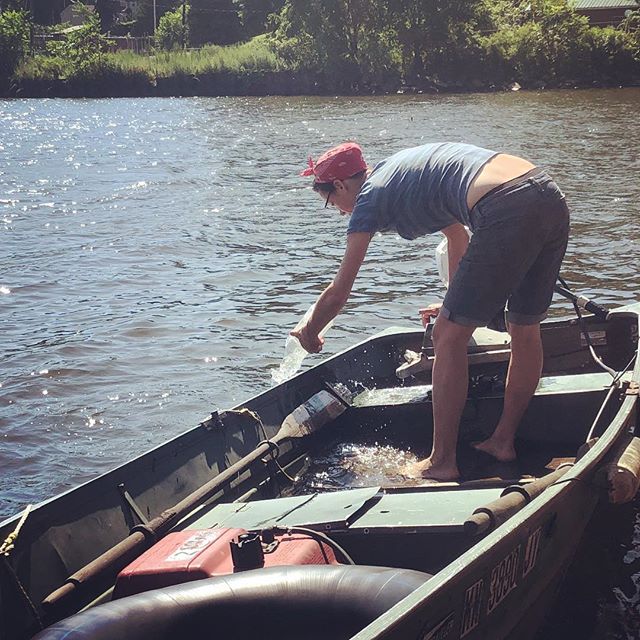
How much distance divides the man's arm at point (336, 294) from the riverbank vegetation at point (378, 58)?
45.6 m

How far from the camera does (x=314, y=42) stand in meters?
55.5

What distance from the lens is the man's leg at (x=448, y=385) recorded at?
192 inches

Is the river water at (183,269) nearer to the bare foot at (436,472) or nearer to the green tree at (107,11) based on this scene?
the bare foot at (436,472)

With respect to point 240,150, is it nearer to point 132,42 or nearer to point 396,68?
point 396,68

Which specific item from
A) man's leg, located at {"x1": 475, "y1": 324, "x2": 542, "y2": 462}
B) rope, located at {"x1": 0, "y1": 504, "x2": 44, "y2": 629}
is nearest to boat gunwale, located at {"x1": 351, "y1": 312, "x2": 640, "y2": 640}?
man's leg, located at {"x1": 475, "y1": 324, "x2": 542, "y2": 462}

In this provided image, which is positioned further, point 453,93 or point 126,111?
point 453,93

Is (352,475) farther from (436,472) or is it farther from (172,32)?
(172,32)

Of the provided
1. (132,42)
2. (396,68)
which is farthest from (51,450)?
(132,42)

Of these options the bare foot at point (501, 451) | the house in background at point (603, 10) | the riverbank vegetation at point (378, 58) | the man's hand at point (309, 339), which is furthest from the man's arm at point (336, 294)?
the house in background at point (603, 10)

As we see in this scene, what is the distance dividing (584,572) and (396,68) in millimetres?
50212

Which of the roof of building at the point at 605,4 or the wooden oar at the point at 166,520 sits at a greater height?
the roof of building at the point at 605,4

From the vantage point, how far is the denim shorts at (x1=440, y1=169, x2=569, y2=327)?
464 cm

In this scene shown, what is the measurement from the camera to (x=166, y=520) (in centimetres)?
439

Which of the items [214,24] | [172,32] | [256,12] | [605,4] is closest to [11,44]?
[172,32]
